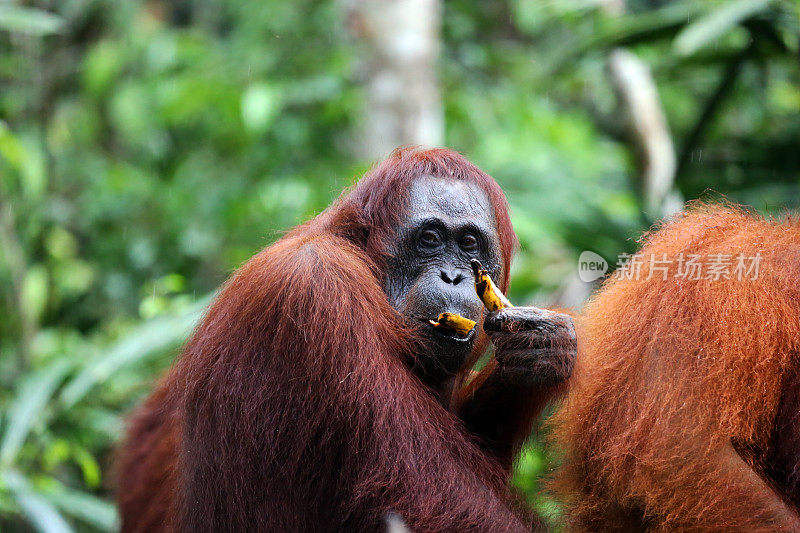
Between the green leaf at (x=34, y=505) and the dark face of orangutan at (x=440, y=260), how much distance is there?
1.91 m

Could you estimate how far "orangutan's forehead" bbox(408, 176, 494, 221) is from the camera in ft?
8.19

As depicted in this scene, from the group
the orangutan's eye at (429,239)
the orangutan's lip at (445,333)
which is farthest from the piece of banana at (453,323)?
the orangutan's eye at (429,239)

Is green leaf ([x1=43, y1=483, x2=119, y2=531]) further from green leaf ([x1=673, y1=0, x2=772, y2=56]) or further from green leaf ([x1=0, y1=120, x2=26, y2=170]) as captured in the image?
green leaf ([x1=673, y1=0, x2=772, y2=56])

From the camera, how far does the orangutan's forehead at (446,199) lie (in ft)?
8.19

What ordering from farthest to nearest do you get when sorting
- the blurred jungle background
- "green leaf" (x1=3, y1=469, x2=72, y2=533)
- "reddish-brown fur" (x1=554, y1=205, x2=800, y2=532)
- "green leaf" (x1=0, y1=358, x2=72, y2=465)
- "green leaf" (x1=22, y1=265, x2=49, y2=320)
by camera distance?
"green leaf" (x1=22, y1=265, x2=49, y2=320), the blurred jungle background, "green leaf" (x1=0, y1=358, x2=72, y2=465), "green leaf" (x1=3, y1=469, x2=72, y2=533), "reddish-brown fur" (x1=554, y1=205, x2=800, y2=532)

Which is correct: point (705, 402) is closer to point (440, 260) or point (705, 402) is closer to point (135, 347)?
point (440, 260)

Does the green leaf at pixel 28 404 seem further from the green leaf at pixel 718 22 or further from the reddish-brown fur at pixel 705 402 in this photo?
the green leaf at pixel 718 22

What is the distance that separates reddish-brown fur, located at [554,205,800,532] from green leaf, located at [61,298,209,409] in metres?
2.16

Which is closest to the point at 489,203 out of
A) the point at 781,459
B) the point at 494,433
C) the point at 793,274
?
the point at 494,433

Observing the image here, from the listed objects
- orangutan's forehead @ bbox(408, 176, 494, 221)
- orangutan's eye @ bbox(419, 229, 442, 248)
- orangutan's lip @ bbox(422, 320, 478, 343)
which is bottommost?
orangutan's lip @ bbox(422, 320, 478, 343)

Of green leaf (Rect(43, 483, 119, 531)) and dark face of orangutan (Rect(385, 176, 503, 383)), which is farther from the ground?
dark face of orangutan (Rect(385, 176, 503, 383))

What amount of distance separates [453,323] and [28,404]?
7.89ft

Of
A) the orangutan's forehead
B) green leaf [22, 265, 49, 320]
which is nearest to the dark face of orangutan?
the orangutan's forehead

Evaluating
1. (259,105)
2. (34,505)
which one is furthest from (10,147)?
(34,505)
